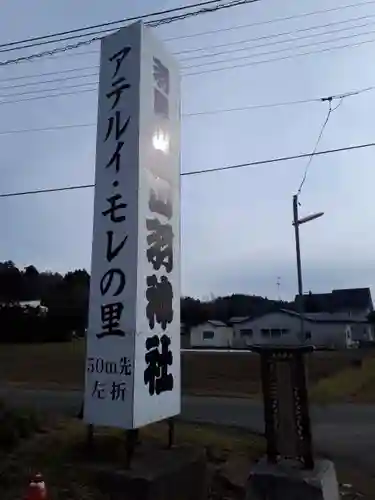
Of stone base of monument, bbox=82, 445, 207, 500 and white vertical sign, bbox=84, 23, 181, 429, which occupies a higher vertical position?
white vertical sign, bbox=84, 23, 181, 429

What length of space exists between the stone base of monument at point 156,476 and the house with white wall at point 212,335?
3629 cm

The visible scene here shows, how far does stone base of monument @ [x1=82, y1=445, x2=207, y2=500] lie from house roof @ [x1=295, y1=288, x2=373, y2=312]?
40301mm

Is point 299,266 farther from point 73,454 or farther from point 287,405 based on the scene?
point 73,454

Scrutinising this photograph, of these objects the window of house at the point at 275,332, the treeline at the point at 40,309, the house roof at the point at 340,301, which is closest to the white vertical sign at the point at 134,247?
the treeline at the point at 40,309

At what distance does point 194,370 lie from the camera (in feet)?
74.5

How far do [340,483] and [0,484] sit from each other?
12.9 ft

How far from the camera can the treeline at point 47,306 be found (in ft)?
118

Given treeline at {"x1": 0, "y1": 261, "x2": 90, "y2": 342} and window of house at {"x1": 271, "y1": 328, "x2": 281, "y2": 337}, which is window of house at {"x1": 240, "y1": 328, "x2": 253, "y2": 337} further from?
treeline at {"x1": 0, "y1": 261, "x2": 90, "y2": 342}

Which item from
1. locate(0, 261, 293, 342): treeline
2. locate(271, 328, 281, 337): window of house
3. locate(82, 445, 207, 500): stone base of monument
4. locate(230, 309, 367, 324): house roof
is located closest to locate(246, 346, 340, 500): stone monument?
locate(82, 445, 207, 500): stone base of monument

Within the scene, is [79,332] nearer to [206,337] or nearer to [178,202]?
[206,337]

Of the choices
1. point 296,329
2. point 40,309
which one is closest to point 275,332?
point 296,329

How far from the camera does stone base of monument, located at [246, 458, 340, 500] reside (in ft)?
14.6

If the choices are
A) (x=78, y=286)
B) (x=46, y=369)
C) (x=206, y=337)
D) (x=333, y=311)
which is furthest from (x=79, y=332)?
(x=333, y=311)

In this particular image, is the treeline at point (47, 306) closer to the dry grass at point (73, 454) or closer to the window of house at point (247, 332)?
the window of house at point (247, 332)
